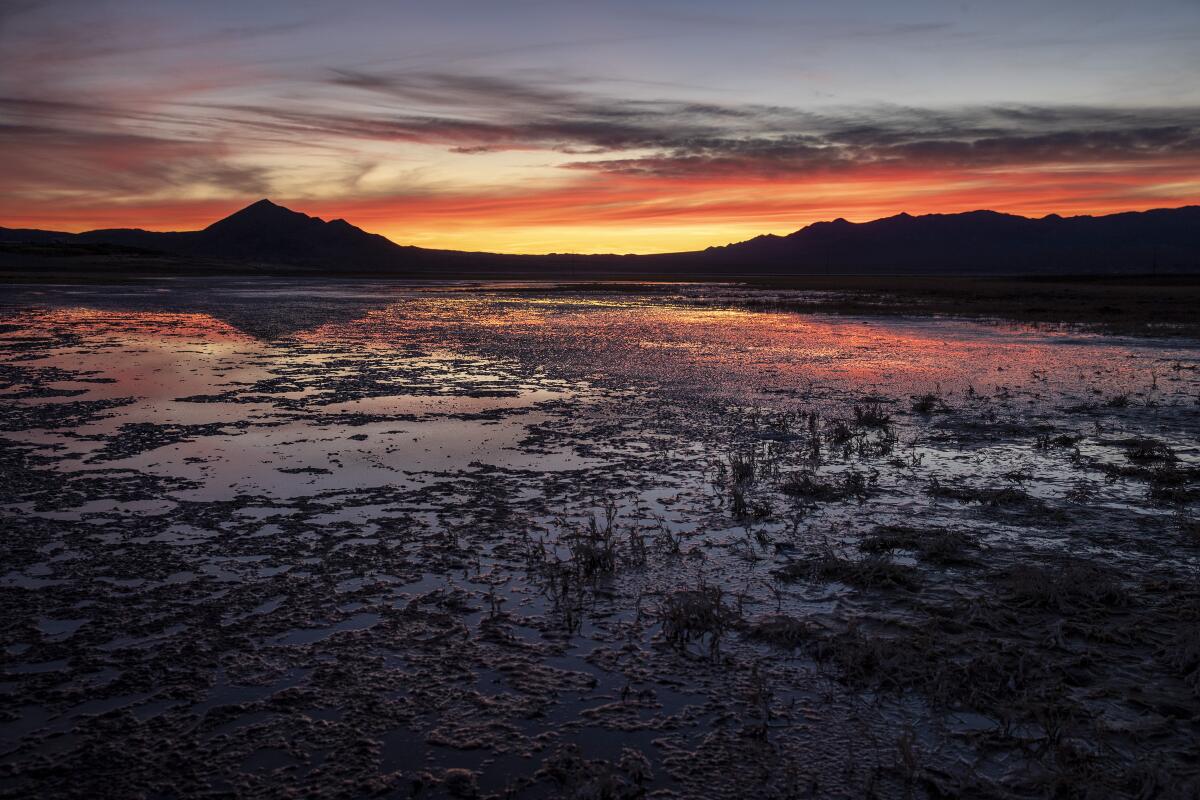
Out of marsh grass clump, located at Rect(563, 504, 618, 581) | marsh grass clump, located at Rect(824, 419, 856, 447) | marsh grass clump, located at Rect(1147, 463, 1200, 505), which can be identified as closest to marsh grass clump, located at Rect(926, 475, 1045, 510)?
marsh grass clump, located at Rect(1147, 463, 1200, 505)

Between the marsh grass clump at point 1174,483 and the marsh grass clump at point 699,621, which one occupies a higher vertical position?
the marsh grass clump at point 1174,483

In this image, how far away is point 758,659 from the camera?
219 inches

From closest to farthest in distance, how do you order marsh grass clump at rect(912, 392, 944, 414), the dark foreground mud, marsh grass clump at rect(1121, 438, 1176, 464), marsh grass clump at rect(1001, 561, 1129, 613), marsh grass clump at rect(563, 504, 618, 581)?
the dark foreground mud < marsh grass clump at rect(1001, 561, 1129, 613) < marsh grass clump at rect(563, 504, 618, 581) < marsh grass clump at rect(1121, 438, 1176, 464) < marsh grass clump at rect(912, 392, 944, 414)

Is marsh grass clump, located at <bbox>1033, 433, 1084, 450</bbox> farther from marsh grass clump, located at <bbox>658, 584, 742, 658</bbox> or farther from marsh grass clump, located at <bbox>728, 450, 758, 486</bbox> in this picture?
marsh grass clump, located at <bbox>658, 584, 742, 658</bbox>

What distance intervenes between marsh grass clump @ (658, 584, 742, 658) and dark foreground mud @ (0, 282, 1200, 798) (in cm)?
3

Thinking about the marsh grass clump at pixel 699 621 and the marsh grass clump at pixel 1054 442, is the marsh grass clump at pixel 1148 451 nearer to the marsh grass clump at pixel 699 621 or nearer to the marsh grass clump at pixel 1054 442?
the marsh grass clump at pixel 1054 442

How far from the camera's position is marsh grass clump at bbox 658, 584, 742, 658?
5.80 meters

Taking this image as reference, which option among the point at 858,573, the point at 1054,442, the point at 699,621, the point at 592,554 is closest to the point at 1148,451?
the point at 1054,442

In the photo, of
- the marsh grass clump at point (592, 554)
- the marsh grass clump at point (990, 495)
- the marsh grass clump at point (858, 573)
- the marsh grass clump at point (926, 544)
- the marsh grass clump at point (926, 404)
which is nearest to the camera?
the marsh grass clump at point (858, 573)

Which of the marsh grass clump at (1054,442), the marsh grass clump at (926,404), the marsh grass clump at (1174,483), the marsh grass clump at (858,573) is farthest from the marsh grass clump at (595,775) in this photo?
the marsh grass clump at (926,404)

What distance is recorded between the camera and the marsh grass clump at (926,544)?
24.5 feet

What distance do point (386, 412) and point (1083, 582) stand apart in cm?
1164

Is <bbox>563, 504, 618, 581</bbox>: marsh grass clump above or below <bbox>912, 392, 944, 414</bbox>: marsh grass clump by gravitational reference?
below

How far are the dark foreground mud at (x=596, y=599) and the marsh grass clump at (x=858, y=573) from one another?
43mm
